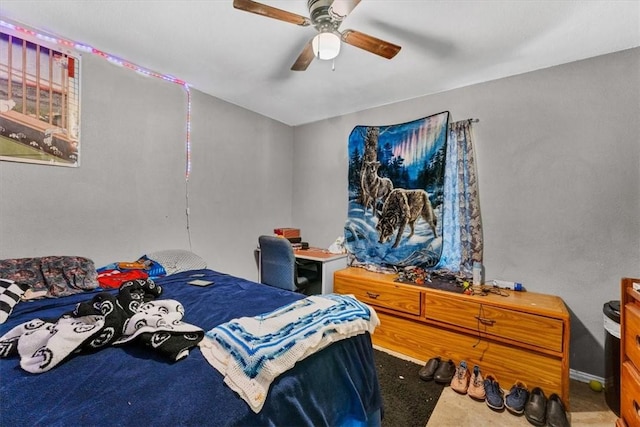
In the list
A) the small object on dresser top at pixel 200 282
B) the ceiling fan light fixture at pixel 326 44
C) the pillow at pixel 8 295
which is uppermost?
the ceiling fan light fixture at pixel 326 44

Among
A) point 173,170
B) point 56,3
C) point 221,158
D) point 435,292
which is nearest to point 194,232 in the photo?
point 173,170

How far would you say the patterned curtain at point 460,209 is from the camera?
97.4 inches

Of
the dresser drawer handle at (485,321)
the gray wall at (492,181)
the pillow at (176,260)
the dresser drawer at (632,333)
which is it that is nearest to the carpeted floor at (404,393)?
the dresser drawer handle at (485,321)

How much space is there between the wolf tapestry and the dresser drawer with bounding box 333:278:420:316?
0.47 metres

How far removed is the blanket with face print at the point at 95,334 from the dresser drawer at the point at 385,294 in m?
1.79

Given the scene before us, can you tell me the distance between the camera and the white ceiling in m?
1.63

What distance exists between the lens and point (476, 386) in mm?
1874

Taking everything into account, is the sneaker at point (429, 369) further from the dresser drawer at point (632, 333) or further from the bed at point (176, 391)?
the dresser drawer at point (632, 333)

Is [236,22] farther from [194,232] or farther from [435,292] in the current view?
[435,292]

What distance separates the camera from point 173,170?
2.63 meters

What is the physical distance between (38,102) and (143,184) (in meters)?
0.83

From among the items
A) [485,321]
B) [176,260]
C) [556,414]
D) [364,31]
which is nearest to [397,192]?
Result: [485,321]

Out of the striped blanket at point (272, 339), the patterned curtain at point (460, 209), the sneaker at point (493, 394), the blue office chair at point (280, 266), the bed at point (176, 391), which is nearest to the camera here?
the bed at point (176, 391)

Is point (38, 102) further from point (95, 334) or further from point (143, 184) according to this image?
point (95, 334)
